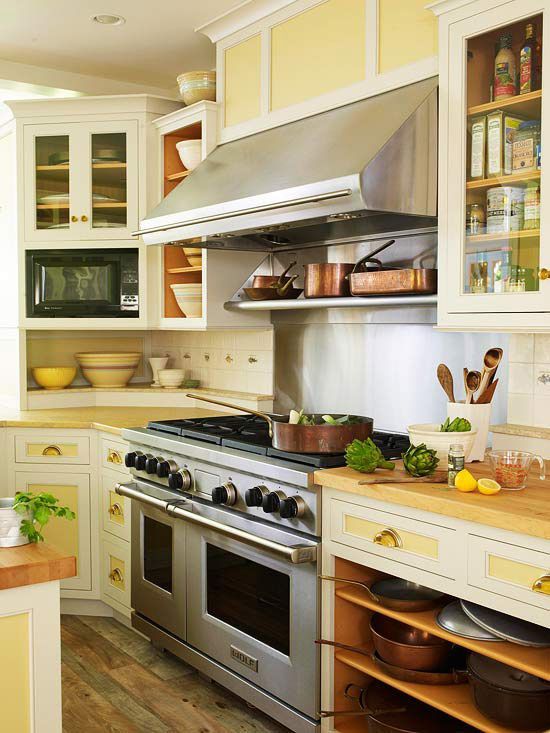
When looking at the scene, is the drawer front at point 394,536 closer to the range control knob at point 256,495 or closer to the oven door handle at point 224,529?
the oven door handle at point 224,529

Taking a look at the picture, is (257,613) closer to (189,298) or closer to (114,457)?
(114,457)

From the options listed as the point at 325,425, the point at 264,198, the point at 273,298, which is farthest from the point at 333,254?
the point at 325,425

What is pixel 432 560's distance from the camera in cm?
219

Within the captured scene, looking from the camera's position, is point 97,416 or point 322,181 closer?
point 322,181

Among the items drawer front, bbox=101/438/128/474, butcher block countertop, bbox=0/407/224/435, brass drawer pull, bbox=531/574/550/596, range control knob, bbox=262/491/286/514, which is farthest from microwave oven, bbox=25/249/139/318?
brass drawer pull, bbox=531/574/550/596

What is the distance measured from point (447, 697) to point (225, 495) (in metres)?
1.04

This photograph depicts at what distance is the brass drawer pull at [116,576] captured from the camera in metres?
3.79

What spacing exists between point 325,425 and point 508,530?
87 centimetres

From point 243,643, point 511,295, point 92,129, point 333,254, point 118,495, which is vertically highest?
point 92,129

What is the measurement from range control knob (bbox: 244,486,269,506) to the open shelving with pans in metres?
0.34

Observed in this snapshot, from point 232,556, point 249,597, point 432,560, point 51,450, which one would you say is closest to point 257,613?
point 249,597

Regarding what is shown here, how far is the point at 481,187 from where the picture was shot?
8.32 feet

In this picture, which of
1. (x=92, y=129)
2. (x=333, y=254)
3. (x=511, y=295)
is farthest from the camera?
(x=92, y=129)

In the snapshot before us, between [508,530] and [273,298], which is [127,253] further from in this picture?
[508,530]
